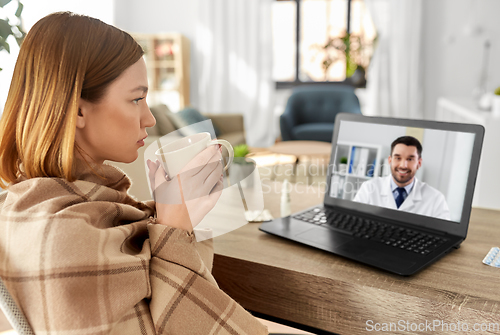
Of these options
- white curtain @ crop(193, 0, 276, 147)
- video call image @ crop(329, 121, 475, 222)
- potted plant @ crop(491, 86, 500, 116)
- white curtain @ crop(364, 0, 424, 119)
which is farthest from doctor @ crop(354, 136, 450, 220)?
white curtain @ crop(193, 0, 276, 147)

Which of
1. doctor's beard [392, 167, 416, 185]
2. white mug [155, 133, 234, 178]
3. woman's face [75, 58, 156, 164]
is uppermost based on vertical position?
woman's face [75, 58, 156, 164]

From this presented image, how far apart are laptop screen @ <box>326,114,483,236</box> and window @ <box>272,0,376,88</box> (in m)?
4.09

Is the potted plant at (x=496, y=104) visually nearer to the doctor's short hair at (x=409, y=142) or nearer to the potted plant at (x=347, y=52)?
the doctor's short hair at (x=409, y=142)

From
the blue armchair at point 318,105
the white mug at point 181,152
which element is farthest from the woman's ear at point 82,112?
the blue armchair at point 318,105

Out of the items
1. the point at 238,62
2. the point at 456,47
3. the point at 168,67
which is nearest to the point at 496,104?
the point at 456,47

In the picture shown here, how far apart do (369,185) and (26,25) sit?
3567mm

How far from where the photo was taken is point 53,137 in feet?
1.90

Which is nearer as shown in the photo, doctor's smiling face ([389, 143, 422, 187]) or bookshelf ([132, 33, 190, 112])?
doctor's smiling face ([389, 143, 422, 187])

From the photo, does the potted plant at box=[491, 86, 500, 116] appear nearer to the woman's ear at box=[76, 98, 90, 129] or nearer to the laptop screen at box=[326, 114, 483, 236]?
the laptop screen at box=[326, 114, 483, 236]

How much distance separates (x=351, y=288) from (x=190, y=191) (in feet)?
1.03

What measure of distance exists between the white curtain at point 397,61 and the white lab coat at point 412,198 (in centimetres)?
405

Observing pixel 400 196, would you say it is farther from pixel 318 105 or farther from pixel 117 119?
pixel 318 105

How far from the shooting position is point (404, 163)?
92 cm

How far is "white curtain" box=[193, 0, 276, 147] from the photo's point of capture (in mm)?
5129
